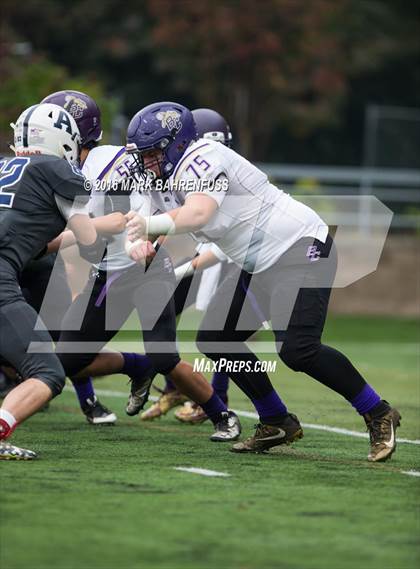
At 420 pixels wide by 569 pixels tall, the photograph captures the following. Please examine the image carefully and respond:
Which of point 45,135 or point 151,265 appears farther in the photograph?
point 151,265

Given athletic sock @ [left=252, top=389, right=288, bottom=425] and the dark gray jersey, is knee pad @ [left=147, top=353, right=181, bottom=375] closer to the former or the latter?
athletic sock @ [left=252, top=389, right=288, bottom=425]

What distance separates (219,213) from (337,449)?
1.54 meters

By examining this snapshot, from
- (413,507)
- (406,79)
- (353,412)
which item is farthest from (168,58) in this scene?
(413,507)

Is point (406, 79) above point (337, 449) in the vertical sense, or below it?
above

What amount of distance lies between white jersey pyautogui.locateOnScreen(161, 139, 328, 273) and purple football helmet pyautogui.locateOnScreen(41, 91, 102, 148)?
1079mm

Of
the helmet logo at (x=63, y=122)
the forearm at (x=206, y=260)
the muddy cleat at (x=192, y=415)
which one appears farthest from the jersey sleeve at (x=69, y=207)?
the muddy cleat at (x=192, y=415)

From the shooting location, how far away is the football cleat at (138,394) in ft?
24.2

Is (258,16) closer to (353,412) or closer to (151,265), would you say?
(353,412)

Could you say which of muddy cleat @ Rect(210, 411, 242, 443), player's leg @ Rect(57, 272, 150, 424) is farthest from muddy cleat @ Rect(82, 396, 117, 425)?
muddy cleat @ Rect(210, 411, 242, 443)

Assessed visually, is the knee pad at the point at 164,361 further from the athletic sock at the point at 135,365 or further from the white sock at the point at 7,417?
the white sock at the point at 7,417

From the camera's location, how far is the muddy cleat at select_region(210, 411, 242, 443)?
7145 mm

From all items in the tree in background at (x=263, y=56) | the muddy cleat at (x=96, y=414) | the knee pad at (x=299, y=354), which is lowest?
the muddy cleat at (x=96, y=414)

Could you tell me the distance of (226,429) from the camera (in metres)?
7.20

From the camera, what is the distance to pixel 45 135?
6.33m
